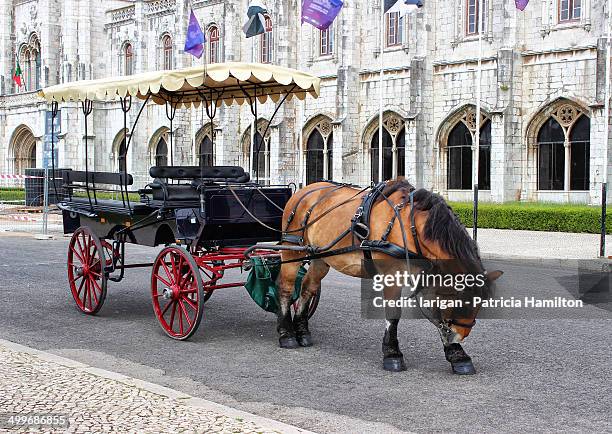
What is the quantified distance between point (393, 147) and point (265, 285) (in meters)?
22.4

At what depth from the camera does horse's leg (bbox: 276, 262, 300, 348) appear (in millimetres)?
8406

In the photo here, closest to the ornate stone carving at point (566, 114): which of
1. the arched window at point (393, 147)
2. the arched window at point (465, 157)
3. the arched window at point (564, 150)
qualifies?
the arched window at point (564, 150)

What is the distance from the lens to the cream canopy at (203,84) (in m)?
9.26

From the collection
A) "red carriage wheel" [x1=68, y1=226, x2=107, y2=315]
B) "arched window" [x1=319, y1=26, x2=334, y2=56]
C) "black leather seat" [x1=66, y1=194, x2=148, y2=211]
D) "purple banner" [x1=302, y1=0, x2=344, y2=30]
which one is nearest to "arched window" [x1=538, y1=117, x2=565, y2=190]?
→ "purple banner" [x1=302, y1=0, x2=344, y2=30]

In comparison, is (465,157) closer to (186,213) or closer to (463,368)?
(186,213)

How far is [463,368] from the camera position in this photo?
7.03m

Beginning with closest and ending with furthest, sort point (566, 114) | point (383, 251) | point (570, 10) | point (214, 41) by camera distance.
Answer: point (383, 251) < point (570, 10) < point (566, 114) < point (214, 41)

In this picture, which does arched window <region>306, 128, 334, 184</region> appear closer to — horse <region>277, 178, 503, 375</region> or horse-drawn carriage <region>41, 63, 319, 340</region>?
horse-drawn carriage <region>41, 63, 319, 340</region>

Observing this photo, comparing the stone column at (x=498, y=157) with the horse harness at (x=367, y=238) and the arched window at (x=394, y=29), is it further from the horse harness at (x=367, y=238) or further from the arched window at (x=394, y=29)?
the horse harness at (x=367, y=238)

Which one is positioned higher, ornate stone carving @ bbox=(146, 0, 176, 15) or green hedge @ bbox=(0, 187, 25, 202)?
ornate stone carving @ bbox=(146, 0, 176, 15)

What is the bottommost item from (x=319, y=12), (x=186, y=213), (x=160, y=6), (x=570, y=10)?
(x=186, y=213)

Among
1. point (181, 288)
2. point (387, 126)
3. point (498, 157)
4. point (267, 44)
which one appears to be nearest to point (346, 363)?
point (181, 288)

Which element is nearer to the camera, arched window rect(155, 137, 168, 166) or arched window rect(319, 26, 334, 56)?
arched window rect(319, 26, 334, 56)

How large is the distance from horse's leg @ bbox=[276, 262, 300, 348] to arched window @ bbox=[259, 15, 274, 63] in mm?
28568
